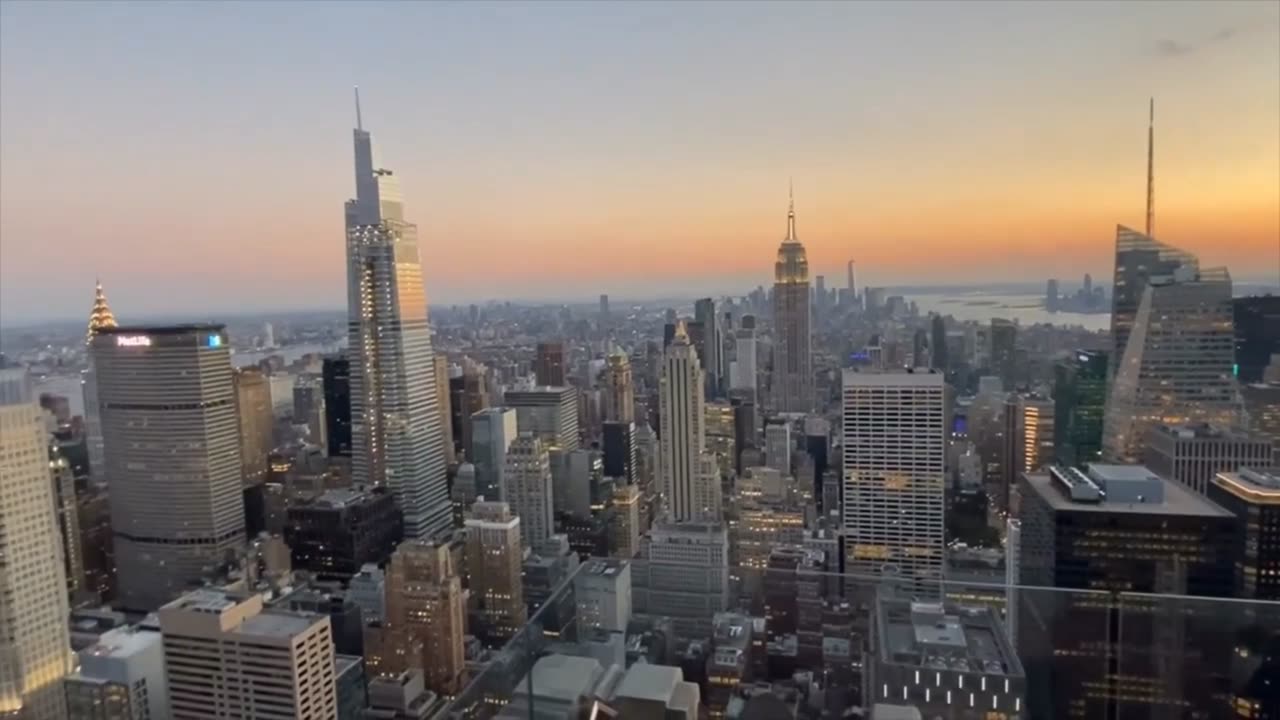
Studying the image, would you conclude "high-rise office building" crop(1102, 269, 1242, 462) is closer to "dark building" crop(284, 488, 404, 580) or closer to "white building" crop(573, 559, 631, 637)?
"white building" crop(573, 559, 631, 637)

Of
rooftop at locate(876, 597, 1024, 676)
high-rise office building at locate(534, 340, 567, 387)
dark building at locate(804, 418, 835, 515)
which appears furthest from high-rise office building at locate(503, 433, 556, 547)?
rooftop at locate(876, 597, 1024, 676)

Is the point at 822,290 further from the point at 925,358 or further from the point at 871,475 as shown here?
the point at 871,475

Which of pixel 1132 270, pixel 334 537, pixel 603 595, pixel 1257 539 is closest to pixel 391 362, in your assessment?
pixel 334 537

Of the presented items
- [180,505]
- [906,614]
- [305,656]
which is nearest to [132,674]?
[305,656]

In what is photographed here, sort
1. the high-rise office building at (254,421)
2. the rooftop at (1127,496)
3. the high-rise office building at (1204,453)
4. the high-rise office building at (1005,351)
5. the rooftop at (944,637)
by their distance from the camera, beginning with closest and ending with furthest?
1. the rooftop at (944,637)
2. the rooftop at (1127,496)
3. the high-rise office building at (1204,453)
4. the high-rise office building at (1005,351)
5. the high-rise office building at (254,421)

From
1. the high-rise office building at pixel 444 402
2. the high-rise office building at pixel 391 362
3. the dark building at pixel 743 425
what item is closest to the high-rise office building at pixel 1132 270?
the dark building at pixel 743 425

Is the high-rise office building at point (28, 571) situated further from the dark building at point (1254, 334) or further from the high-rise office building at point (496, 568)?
the dark building at point (1254, 334)

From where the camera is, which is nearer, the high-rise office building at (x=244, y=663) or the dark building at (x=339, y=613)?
the high-rise office building at (x=244, y=663)
